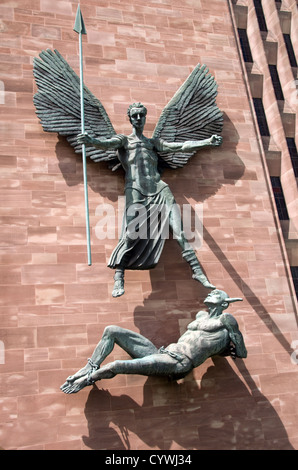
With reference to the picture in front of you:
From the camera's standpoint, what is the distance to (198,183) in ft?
45.9

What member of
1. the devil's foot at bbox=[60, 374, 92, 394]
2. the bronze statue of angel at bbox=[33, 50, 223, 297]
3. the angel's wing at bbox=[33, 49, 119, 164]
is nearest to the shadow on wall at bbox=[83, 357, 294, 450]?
the devil's foot at bbox=[60, 374, 92, 394]

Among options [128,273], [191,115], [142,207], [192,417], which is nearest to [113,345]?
[128,273]

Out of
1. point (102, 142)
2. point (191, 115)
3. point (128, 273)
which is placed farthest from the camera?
point (191, 115)

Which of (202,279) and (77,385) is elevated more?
(202,279)

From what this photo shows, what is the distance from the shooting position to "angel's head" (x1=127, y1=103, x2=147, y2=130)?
1284 centimetres

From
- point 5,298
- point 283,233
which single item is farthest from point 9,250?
point 283,233

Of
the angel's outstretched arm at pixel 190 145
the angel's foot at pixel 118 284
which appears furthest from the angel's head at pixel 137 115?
the angel's foot at pixel 118 284

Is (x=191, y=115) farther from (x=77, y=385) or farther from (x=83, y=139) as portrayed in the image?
(x=77, y=385)

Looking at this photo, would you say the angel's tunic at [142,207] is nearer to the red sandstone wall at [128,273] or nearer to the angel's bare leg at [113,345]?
the red sandstone wall at [128,273]

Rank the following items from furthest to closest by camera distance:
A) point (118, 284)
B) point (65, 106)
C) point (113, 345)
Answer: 1. point (65, 106)
2. point (118, 284)
3. point (113, 345)

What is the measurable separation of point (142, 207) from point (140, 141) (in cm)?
165

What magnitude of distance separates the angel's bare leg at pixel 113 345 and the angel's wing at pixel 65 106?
4.33 metres

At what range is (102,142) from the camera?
40.3ft
